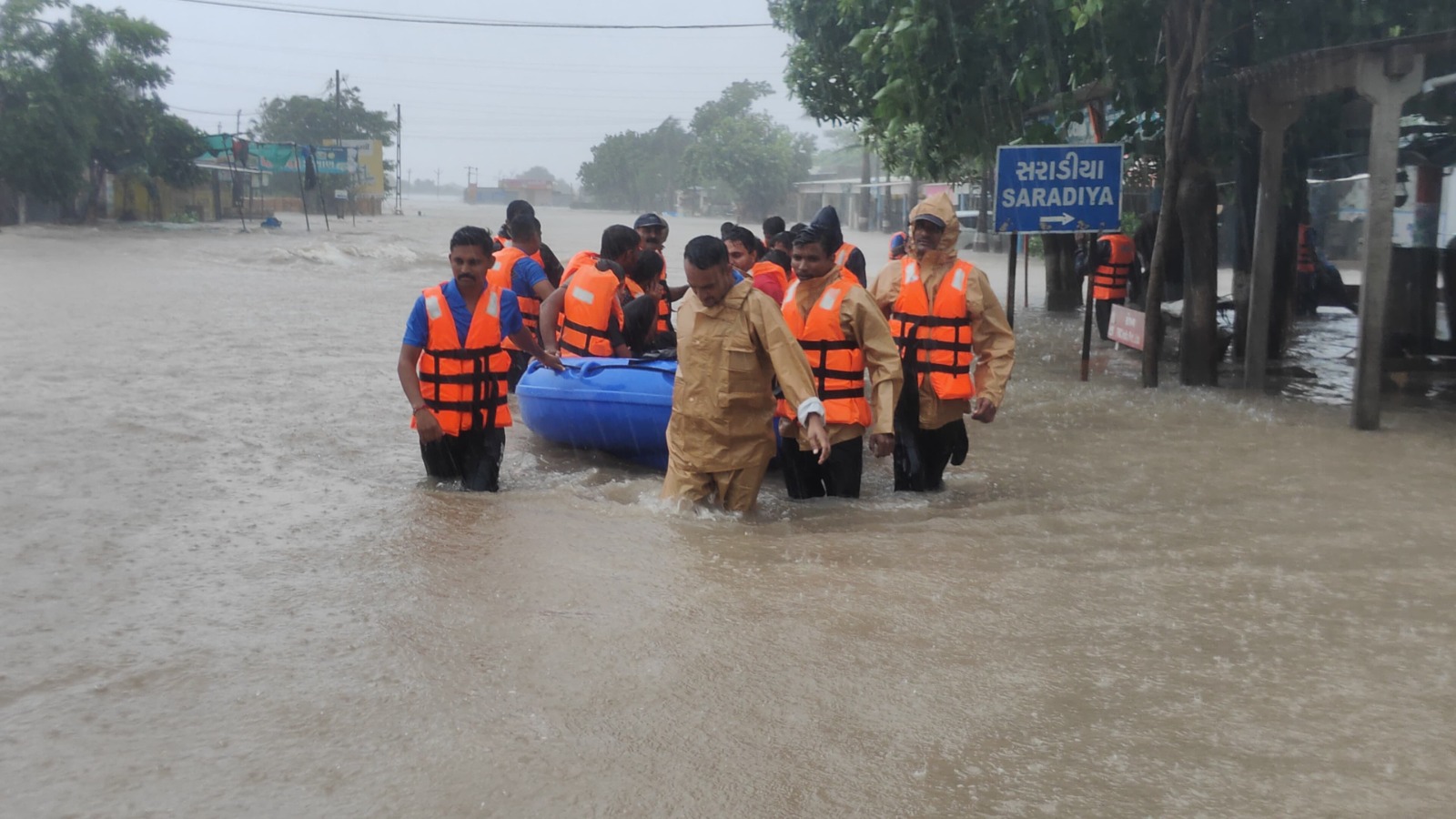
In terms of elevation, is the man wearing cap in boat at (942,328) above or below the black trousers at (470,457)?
above

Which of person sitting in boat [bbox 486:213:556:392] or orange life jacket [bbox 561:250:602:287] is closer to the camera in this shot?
orange life jacket [bbox 561:250:602:287]

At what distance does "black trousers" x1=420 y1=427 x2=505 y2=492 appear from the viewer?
665 cm

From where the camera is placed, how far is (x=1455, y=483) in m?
7.83

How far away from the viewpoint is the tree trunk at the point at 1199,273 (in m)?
11.4

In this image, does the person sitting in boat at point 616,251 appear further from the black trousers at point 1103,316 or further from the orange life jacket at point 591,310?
the black trousers at point 1103,316

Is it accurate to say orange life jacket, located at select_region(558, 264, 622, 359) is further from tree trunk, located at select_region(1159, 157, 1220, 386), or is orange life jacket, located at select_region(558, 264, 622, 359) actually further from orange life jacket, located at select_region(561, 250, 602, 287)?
tree trunk, located at select_region(1159, 157, 1220, 386)

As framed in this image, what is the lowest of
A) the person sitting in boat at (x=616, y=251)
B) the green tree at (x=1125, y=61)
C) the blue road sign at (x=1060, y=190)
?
the person sitting in boat at (x=616, y=251)

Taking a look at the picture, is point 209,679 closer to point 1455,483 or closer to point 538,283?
point 538,283

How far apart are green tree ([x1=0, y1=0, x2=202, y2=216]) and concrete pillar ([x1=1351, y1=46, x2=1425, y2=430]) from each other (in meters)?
32.2

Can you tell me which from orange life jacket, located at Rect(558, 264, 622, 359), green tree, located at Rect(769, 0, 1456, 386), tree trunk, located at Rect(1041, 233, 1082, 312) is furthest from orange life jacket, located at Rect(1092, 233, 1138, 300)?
orange life jacket, located at Rect(558, 264, 622, 359)

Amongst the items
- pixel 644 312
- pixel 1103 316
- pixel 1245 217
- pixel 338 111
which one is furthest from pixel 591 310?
pixel 338 111

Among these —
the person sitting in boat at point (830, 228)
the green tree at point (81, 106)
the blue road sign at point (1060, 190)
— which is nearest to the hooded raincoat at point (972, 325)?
the person sitting in boat at point (830, 228)

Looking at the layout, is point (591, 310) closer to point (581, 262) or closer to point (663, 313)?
point (581, 262)

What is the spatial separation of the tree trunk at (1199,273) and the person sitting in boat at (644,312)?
200 inches
